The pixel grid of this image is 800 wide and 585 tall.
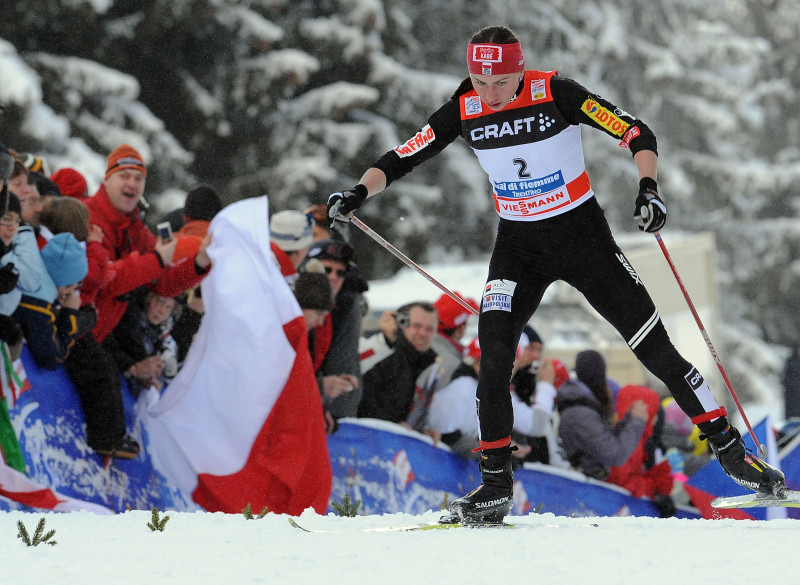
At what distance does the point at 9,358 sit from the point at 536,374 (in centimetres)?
361

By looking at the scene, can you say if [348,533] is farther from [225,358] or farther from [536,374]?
[536,374]

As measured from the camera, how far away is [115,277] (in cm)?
590

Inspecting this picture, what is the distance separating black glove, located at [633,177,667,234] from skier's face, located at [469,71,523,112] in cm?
64

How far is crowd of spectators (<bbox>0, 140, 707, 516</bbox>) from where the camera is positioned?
5.44m

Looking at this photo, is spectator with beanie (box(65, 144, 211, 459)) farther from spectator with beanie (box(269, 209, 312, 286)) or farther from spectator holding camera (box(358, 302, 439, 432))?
spectator holding camera (box(358, 302, 439, 432))

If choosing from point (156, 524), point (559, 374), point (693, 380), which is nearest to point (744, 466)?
point (693, 380)

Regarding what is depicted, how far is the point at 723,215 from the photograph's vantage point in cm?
3062

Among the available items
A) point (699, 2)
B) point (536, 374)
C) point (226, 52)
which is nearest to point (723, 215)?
point (699, 2)

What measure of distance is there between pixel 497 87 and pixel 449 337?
3260 mm

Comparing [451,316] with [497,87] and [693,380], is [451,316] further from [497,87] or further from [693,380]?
[497,87]

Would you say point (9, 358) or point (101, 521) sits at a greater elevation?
point (9, 358)

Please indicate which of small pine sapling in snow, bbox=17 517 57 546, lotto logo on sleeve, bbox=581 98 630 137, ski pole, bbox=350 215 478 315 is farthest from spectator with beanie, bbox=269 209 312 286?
small pine sapling in snow, bbox=17 517 57 546

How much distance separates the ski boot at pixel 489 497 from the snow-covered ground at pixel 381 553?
0.82 ft

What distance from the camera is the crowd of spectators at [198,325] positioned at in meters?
5.44
